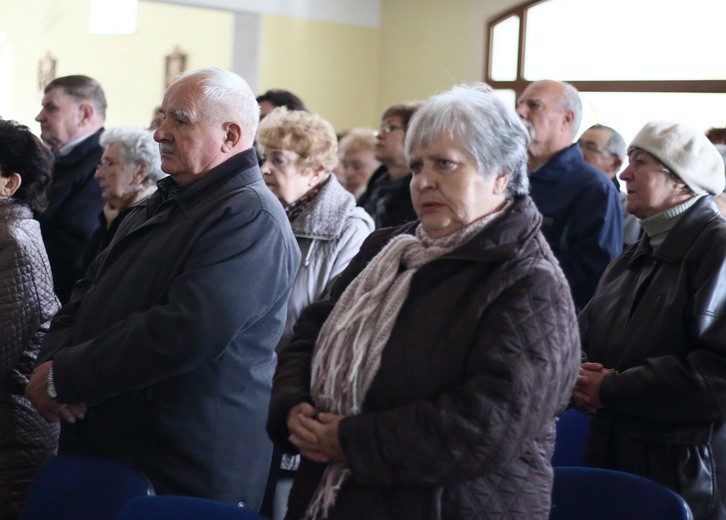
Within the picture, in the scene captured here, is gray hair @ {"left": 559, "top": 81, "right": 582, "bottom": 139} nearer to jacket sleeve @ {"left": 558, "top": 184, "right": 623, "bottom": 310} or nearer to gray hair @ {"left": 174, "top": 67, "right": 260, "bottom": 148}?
jacket sleeve @ {"left": 558, "top": 184, "right": 623, "bottom": 310}

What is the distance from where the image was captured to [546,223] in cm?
372

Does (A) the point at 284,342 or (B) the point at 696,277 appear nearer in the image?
(B) the point at 696,277

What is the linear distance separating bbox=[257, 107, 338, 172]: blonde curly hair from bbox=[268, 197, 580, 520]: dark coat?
1.76 m

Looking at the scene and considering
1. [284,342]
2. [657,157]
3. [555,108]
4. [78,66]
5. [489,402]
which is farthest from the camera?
[78,66]

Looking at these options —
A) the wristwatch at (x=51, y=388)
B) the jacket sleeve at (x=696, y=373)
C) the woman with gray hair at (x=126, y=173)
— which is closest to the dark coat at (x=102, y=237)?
the woman with gray hair at (x=126, y=173)

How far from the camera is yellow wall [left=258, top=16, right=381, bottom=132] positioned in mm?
9281

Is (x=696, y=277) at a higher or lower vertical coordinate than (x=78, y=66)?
lower

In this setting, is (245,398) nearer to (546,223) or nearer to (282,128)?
(282,128)

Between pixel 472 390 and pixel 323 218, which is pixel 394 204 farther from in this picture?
pixel 472 390

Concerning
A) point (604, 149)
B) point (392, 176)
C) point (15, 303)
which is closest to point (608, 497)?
point (15, 303)

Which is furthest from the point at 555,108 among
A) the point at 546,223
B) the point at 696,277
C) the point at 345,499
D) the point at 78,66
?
the point at 78,66

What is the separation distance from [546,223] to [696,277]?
4.39 feet

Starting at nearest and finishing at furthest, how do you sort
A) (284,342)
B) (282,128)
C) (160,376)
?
1. (160,376)
2. (284,342)
3. (282,128)

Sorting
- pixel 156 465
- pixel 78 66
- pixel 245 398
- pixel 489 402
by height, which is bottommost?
pixel 156 465
